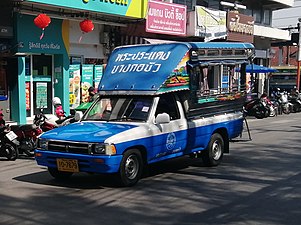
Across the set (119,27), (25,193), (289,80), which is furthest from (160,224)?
(289,80)

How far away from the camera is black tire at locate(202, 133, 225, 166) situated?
30.4 ft

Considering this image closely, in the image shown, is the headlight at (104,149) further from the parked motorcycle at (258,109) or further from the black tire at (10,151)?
the parked motorcycle at (258,109)

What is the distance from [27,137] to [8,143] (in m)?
0.49

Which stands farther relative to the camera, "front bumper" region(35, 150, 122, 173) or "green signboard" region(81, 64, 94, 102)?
"green signboard" region(81, 64, 94, 102)

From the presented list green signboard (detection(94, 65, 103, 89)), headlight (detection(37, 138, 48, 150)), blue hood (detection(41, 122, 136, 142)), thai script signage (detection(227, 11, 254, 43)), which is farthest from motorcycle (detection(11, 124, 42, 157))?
thai script signage (detection(227, 11, 254, 43))

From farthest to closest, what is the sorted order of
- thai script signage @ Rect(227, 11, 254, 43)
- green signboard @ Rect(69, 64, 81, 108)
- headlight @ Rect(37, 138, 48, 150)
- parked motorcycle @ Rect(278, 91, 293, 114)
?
parked motorcycle @ Rect(278, 91, 293, 114), thai script signage @ Rect(227, 11, 254, 43), green signboard @ Rect(69, 64, 81, 108), headlight @ Rect(37, 138, 48, 150)

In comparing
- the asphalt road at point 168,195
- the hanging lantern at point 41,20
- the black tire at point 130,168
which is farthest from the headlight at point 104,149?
the hanging lantern at point 41,20

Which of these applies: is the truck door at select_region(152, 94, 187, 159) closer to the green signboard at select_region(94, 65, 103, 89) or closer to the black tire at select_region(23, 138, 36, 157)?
the black tire at select_region(23, 138, 36, 157)

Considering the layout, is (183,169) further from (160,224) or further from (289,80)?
(289,80)

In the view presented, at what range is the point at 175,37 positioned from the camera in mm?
20797

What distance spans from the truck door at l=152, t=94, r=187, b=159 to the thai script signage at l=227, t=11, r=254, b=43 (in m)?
15.1

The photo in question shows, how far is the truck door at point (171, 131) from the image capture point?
26.0ft

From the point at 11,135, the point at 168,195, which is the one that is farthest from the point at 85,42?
the point at 168,195

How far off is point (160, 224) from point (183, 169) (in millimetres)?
3597
